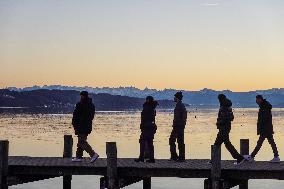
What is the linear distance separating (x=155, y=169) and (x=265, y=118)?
13.2 feet

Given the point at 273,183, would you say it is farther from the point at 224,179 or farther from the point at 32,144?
the point at 32,144

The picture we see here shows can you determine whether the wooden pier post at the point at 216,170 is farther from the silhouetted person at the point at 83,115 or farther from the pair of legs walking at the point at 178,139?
the silhouetted person at the point at 83,115

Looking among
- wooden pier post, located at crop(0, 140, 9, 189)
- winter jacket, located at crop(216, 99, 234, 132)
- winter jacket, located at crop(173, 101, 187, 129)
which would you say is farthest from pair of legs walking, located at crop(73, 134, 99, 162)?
winter jacket, located at crop(216, 99, 234, 132)

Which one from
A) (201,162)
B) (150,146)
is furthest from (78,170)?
(201,162)

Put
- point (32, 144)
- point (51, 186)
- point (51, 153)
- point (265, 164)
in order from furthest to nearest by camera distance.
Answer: point (32, 144)
point (51, 153)
point (51, 186)
point (265, 164)

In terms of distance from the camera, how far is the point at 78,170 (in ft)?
56.0

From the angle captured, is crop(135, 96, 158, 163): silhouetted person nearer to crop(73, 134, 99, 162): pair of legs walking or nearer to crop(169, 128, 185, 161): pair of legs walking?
crop(169, 128, 185, 161): pair of legs walking

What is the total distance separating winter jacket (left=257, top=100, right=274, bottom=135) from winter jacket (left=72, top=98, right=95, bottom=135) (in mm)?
5142

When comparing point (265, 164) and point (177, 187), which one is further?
point (177, 187)

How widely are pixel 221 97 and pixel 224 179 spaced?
2.45 metres

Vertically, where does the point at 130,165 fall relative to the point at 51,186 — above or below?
above

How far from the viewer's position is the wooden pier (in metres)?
15.9

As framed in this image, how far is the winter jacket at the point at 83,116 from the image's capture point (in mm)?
17375

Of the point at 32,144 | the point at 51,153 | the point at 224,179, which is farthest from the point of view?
the point at 32,144
